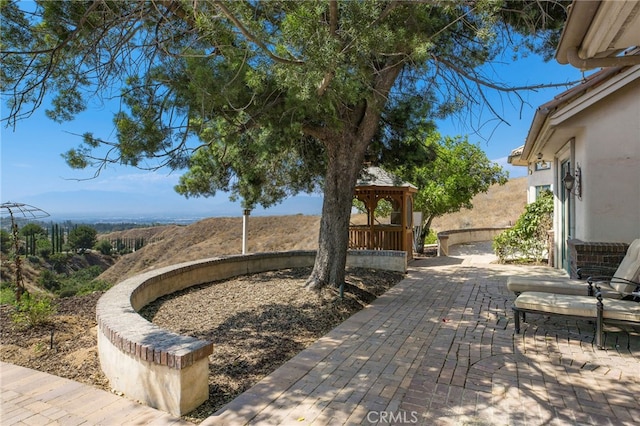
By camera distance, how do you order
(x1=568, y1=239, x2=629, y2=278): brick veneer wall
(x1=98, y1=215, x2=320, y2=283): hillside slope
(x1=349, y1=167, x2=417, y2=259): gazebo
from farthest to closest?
1. (x1=98, y1=215, x2=320, y2=283): hillside slope
2. (x1=349, y1=167, x2=417, y2=259): gazebo
3. (x1=568, y1=239, x2=629, y2=278): brick veneer wall

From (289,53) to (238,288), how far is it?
4.91m

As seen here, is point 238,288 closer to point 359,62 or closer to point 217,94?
point 217,94

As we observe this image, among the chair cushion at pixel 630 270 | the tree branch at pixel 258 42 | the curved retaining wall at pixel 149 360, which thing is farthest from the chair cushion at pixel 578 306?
the tree branch at pixel 258 42

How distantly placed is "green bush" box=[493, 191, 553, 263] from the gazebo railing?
330cm

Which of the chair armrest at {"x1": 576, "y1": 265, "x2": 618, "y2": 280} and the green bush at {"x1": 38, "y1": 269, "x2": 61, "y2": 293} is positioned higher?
the chair armrest at {"x1": 576, "y1": 265, "x2": 618, "y2": 280}

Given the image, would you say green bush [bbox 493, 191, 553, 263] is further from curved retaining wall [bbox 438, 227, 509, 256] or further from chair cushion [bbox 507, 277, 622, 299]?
chair cushion [bbox 507, 277, 622, 299]

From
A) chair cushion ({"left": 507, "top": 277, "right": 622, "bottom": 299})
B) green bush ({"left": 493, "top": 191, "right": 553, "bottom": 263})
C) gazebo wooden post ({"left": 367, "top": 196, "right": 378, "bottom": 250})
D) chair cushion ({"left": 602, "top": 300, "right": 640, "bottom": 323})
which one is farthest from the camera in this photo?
gazebo wooden post ({"left": 367, "top": 196, "right": 378, "bottom": 250})

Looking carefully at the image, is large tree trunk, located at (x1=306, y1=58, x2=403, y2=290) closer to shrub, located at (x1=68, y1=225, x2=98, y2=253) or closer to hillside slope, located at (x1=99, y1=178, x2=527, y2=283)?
hillside slope, located at (x1=99, y1=178, x2=527, y2=283)

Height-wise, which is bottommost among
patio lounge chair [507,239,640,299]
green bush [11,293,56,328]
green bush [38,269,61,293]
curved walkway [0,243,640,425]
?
green bush [38,269,61,293]

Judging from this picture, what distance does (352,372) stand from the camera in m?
3.81

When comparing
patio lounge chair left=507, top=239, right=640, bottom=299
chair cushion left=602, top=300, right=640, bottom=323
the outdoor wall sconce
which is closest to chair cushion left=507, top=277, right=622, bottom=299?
patio lounge chair left=507, top=239, right=640, bottom=299

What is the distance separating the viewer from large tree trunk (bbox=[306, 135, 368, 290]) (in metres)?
7.30

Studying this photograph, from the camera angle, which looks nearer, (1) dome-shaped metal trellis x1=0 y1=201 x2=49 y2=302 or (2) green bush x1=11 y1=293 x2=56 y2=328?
(2) green bush x1=11 y1=293 x2=56 y2=328

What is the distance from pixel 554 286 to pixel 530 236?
7209 millimetres
